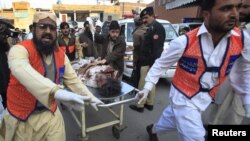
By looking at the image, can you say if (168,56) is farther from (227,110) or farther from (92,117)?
(92,117)

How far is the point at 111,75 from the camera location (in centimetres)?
399

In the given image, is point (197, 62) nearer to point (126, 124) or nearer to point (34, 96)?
point (34, 96)

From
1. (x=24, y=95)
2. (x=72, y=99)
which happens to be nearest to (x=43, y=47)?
(x=24, y=95)

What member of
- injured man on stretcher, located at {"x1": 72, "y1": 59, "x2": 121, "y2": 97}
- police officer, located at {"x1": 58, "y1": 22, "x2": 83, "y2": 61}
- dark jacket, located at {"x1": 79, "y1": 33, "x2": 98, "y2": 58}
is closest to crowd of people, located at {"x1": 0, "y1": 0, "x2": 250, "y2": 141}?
injured man on stretcher, located at {"x1": 72, "y1": 59, "x2": 121, "y2": 97}

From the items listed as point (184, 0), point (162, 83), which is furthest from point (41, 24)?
point (184, 0)

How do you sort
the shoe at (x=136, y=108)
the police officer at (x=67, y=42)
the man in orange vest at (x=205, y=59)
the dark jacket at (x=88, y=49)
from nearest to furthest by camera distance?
the man in orange vest at (x=205, y=59), the shoe at (x=136, y=108), the police officer at (x=67, y=42), the dark jacket at (x=88, y=49)

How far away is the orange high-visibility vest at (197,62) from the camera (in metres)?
2.46

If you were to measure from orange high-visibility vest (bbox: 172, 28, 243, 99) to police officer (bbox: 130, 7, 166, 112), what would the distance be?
7.53 feet

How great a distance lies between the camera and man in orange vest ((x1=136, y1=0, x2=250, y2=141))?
237 centimetres

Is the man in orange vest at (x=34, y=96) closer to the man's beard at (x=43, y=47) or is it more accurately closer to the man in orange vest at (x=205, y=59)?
the man's beard at (x=43, y=47)

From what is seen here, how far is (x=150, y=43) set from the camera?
16.6 ft

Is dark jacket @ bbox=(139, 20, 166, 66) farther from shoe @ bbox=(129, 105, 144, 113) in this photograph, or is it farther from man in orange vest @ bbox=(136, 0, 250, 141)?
man in orange vest @ bbox=(136, 0, 250, 141)

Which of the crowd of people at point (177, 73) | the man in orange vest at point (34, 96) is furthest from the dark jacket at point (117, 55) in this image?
the man in orange vest at point (34, 96)

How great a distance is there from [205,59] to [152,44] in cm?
262
